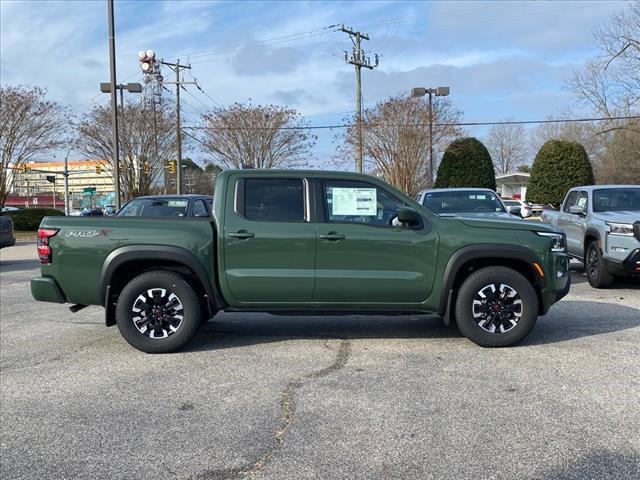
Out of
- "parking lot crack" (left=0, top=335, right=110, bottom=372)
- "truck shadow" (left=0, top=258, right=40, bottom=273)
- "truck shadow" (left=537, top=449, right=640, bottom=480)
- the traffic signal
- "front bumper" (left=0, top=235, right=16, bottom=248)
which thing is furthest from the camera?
the traffic signal

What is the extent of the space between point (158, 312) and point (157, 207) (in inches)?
197

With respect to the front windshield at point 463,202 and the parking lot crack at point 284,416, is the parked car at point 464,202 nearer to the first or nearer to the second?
the front windshield at point 463,202

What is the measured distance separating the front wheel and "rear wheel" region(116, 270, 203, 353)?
8.78 feet

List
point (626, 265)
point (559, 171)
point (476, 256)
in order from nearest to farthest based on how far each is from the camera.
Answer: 1. point (476, 256)
2. point (626, 265)
3. point (559, 171)

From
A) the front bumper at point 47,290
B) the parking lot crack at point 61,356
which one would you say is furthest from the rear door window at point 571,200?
the front bumper at point 47,290

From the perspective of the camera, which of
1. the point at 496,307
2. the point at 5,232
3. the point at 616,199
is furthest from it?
the point at 5,232

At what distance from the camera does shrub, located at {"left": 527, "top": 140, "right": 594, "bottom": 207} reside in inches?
1202

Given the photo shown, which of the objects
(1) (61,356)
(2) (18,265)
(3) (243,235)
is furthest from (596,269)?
(2) (18,265)

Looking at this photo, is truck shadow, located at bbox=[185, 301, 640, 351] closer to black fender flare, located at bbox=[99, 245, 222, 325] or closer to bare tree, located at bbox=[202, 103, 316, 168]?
black fender flare, located at bbox=[99, 245, 222, 325]

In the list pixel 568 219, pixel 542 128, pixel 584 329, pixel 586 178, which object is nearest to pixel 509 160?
pixel 542 128

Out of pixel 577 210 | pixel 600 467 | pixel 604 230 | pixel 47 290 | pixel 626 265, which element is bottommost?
pixel 600 467

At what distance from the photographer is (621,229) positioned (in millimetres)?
8797

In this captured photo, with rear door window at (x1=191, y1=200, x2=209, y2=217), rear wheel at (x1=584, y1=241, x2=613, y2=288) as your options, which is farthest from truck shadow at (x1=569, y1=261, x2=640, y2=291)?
rear door window at (x1=191, y1=200, x2=209, y2=217)

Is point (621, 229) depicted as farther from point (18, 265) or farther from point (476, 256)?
point (18, 265)
